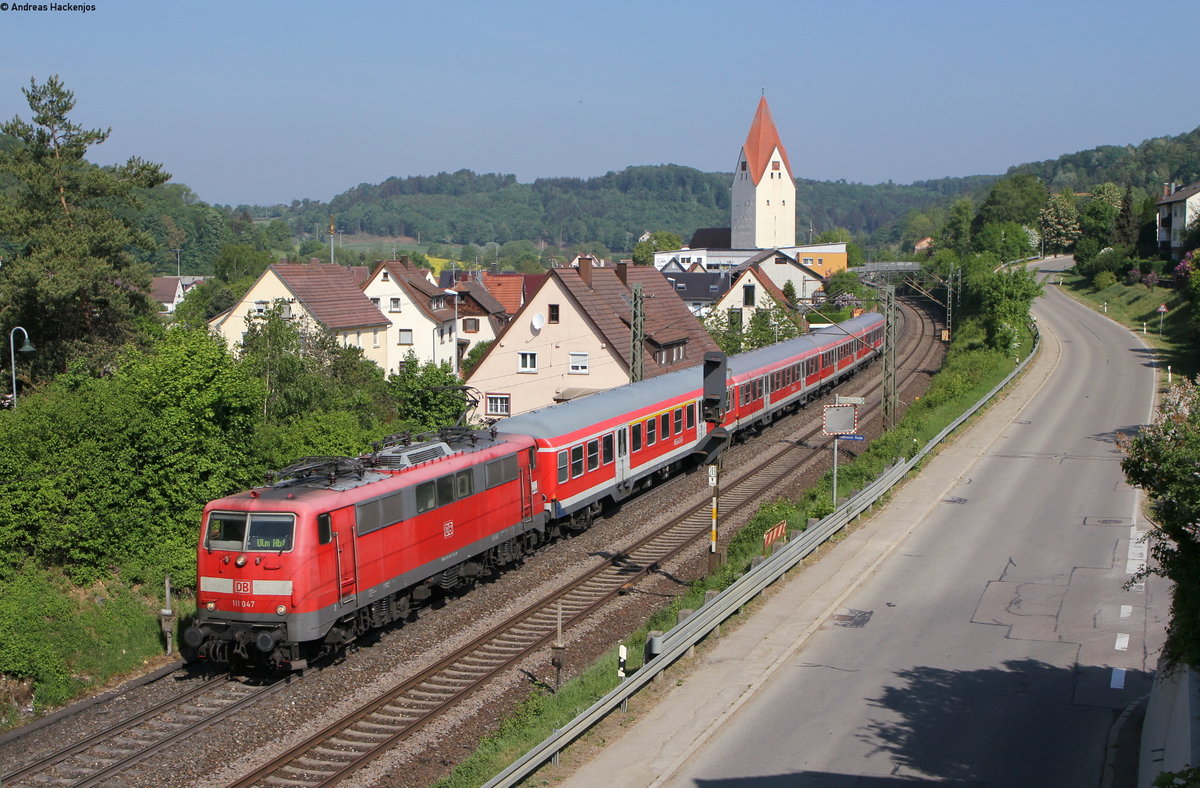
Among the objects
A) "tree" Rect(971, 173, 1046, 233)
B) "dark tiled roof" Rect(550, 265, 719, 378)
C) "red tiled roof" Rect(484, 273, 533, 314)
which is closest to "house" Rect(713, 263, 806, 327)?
"red tiled roof" Rect(484, 273, 533, 314)

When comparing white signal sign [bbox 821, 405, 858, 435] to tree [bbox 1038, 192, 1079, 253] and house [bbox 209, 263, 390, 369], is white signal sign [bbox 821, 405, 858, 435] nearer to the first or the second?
house [bbox 209, 263, 390, 369]

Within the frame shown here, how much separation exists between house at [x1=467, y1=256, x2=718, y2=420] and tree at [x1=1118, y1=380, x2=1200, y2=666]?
33.4m

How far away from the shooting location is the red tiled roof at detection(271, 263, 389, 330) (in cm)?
5544

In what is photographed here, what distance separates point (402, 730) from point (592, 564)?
9.15 m

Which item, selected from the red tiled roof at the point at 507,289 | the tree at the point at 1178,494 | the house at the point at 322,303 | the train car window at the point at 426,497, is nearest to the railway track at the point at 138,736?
the train car window at the point at 426,497

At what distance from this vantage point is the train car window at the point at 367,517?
57.2ft

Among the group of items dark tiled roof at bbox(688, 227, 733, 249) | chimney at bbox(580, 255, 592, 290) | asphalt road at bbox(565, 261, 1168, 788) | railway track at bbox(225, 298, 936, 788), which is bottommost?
railway track at bbox(225, 298, 936, 788)

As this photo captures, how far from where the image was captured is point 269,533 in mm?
16469

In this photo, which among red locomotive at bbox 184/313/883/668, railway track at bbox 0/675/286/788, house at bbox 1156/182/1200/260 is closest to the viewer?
railway track at bbox 0/675/286/788

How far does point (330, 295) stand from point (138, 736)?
45.1 m

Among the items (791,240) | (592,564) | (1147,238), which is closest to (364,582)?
(592,564)

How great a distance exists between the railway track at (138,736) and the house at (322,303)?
Answer: 3756 cm

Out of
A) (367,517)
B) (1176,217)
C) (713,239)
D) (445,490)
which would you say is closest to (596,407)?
(445,490)

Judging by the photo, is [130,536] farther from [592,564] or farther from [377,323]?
[377,323]
